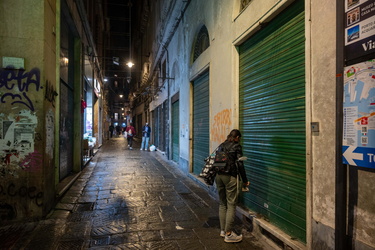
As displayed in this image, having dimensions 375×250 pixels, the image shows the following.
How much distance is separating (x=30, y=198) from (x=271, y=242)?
436 cm

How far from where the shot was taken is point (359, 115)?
244 cm

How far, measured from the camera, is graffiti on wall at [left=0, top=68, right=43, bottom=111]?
4832 millimetres

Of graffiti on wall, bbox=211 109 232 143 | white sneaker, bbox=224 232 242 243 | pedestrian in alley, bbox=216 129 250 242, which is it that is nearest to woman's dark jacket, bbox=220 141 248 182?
pedestrian in alley, bbox=216 129 250 242

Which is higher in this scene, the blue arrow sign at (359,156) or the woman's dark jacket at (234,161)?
the blue arrow sign at (359,156)

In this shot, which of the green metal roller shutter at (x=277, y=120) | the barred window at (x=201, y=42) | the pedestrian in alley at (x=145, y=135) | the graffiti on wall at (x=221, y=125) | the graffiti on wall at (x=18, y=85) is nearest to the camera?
the green metal roller shutter at (x=277, y=120)

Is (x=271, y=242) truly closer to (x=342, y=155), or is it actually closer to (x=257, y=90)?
(x=342, y=155)

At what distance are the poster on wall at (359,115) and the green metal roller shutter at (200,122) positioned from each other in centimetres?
541

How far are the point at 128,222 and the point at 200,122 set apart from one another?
4.56 meters

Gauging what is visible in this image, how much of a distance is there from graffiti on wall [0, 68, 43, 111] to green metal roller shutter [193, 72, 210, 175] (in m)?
4.67

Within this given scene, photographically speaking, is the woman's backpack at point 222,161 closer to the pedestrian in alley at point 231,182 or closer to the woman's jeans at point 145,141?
the pedestrian in alley at point 231,182

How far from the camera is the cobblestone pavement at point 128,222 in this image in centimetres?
405

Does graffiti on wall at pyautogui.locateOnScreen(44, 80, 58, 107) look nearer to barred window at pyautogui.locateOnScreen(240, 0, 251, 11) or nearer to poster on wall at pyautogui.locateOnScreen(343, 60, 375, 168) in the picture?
barred window at pyautogui.locateOnScreen(240, 0, 251, 11)

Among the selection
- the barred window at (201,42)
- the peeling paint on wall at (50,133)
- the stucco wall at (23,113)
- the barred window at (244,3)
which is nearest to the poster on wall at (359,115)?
the barred window at (244,3)

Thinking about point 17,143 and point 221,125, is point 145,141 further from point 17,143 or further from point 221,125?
point 17,143
